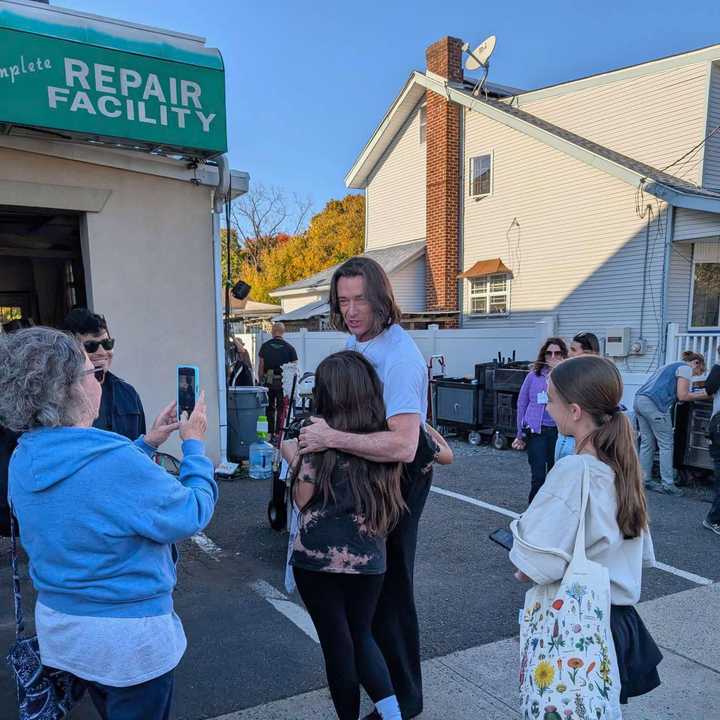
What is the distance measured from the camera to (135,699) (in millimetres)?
1608

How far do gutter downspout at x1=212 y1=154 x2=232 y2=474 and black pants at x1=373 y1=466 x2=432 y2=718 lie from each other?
4516 mm

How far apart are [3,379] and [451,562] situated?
3.64m

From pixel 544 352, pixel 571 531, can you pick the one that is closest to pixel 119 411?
pixel 571 531

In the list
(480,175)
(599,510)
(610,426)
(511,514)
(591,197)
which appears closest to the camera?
(599,510)

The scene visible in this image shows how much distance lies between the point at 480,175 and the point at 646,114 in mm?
4006

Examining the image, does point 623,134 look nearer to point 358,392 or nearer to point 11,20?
point 11,20

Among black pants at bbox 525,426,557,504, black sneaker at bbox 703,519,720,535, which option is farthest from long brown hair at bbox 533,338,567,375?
black sneaker at bbox 703,519,720,535

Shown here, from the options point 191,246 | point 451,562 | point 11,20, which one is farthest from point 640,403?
point 11,20

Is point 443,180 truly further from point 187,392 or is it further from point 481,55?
point 187,392

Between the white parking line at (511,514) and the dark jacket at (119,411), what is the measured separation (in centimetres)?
344

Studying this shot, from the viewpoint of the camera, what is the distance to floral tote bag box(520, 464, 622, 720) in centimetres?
163

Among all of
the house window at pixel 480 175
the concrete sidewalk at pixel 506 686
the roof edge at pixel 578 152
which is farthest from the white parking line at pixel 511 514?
the house window at pixel 480 175

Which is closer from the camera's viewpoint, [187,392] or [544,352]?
[187,392]

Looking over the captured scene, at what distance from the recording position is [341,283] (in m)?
2.24
